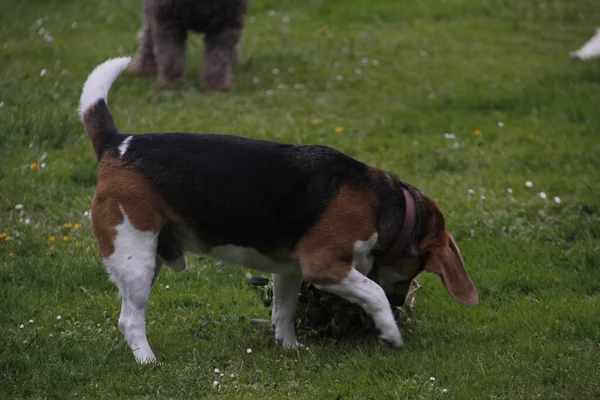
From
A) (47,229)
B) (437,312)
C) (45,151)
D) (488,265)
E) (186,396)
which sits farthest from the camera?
(45,151)

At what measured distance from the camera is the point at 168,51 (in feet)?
34.9

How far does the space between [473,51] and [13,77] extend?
5669 mm

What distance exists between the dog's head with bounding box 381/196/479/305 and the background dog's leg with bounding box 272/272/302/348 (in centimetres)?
52

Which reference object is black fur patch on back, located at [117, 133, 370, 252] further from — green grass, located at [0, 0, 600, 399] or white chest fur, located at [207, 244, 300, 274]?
green grass, located at [0, 0, 600, 399]

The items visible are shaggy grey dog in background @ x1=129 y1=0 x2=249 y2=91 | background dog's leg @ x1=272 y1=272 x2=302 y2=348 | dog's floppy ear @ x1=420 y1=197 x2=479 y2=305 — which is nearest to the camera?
dog's floppy ear @ x1=420 y1=197 x2=479 y2=305

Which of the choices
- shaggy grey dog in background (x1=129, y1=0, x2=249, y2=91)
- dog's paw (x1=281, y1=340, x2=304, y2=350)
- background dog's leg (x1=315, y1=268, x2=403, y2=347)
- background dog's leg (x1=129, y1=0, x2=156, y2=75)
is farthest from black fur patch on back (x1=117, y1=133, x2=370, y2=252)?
background dog's leg (x1=129, y1=0, x2=156, y2=75)

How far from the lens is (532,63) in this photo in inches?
463

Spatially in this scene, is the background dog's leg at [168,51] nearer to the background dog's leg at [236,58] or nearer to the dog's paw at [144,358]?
the background dog's leg at [236,58]

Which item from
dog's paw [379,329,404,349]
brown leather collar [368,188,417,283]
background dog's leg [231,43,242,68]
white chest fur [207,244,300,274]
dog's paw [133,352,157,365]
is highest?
brown leather collar [368,188,417,283]

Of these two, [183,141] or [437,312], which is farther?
[437,312]

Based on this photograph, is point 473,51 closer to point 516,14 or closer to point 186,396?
point 516,14

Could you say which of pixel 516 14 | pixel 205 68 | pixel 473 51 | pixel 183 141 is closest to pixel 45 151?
pixel 205 68

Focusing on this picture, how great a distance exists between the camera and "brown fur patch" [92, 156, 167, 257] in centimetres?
504

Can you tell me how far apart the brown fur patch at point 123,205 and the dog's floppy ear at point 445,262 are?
4.72ft
